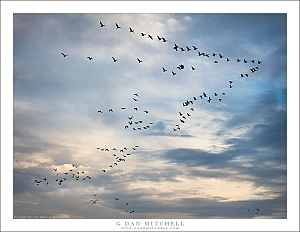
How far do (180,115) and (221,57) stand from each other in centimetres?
546

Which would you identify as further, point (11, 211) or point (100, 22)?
point (100, 22)

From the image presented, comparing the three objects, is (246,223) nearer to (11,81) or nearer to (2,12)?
(11,81)

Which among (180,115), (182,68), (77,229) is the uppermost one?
(182,68)

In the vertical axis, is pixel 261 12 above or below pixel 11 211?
above

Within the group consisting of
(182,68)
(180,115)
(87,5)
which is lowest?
(180,115)

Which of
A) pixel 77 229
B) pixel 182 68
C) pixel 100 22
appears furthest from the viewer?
pixel 182 68

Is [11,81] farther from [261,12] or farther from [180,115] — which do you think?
[261,12]

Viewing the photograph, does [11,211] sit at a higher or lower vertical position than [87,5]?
lower

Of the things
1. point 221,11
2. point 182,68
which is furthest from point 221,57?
point 221,11

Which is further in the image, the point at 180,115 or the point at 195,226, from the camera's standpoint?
the point at 180,115

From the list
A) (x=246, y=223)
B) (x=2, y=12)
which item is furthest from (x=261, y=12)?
(x=2, y=12)

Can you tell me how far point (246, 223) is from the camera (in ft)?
124

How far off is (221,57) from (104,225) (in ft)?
→ 51.0

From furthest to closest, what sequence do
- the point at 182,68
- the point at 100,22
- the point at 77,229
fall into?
the point at 182,68 < the point at 100,22 < the point at 77,229
